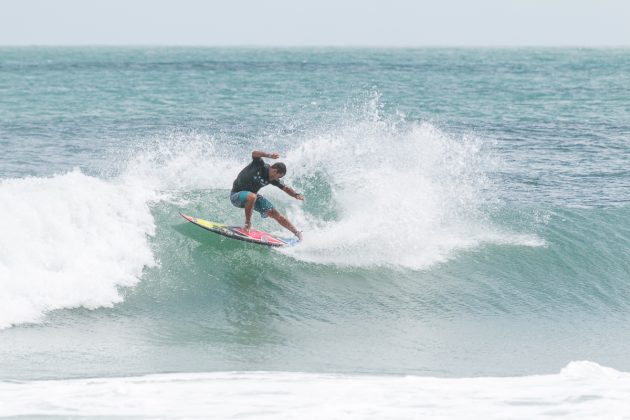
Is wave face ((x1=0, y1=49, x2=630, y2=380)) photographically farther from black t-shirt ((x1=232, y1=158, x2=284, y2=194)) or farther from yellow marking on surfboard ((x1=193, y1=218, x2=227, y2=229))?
black t-shirt ((x1=232, y1=158, x2=284, y2=194))

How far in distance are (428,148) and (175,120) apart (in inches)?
707

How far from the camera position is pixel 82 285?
1162 centimetres

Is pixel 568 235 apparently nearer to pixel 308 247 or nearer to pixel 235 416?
pixel 308 247

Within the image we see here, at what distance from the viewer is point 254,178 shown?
1348 cm

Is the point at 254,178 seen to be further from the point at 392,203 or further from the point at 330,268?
the point at 392,203

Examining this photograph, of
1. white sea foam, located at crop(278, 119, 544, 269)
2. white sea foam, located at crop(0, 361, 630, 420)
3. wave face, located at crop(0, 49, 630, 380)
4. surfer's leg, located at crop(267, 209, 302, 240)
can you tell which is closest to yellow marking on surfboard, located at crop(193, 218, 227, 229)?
wave face, located at crop(0, 49, 630, 380)

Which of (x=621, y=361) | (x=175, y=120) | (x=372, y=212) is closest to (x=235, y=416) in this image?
(x=621, y=361)

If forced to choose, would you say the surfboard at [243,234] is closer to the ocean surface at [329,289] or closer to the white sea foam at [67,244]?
the ocean surface at [329,289]

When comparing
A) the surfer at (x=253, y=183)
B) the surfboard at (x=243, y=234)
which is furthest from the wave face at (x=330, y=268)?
the surfer at (x=253, y=183)

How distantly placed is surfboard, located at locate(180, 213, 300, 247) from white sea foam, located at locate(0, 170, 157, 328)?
2.66 ft

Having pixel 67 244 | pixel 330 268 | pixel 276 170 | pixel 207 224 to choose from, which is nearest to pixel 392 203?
pixel 330 268

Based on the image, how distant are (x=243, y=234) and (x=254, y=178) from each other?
37.2 inches

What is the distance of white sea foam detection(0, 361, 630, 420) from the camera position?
7961 mm

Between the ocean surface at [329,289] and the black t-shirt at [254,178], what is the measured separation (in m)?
1.04
